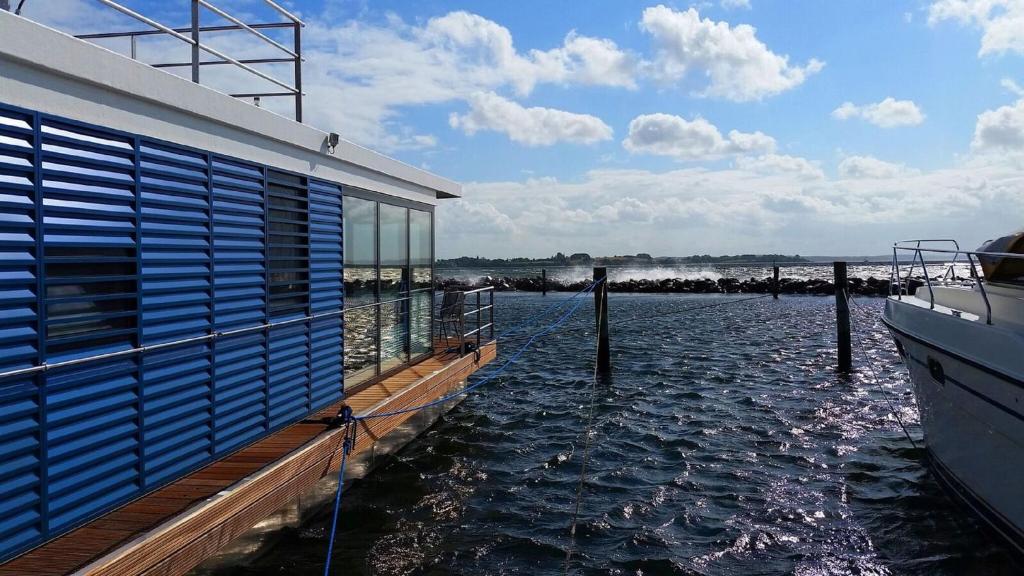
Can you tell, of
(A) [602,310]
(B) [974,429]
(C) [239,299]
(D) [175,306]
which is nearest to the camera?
(D) [175,306]

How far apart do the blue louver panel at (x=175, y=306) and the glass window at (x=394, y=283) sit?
127 inches

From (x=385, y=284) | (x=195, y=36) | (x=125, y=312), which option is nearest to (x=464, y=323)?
(x=385, y=284)

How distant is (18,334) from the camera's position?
12.2 ft

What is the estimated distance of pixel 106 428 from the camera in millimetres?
4289

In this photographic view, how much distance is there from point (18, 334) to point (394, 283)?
5.25 m

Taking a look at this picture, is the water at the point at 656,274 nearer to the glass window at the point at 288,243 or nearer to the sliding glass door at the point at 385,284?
the sliding glass door at the point at 385,284

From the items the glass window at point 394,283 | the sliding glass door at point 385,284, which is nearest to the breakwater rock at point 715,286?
the sliding glass door at point 385,284

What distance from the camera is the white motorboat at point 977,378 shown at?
523 cm

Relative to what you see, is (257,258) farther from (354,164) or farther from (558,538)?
(558,538)

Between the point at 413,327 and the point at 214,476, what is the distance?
15.4 feet

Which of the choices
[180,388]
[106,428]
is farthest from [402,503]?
[106,428]

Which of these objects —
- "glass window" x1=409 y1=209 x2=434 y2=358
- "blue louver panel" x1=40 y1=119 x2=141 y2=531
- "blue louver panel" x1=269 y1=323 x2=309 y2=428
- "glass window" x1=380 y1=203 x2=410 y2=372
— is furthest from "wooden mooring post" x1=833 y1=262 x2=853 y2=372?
"blue louver panel" x1=40 y1=119 x2=141 y2=531

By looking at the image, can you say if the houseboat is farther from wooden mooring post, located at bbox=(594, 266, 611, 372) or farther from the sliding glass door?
wooden mooring post, located at bbox=(594, 266, 611, 372)

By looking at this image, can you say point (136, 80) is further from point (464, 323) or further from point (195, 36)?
point (464, 323)
